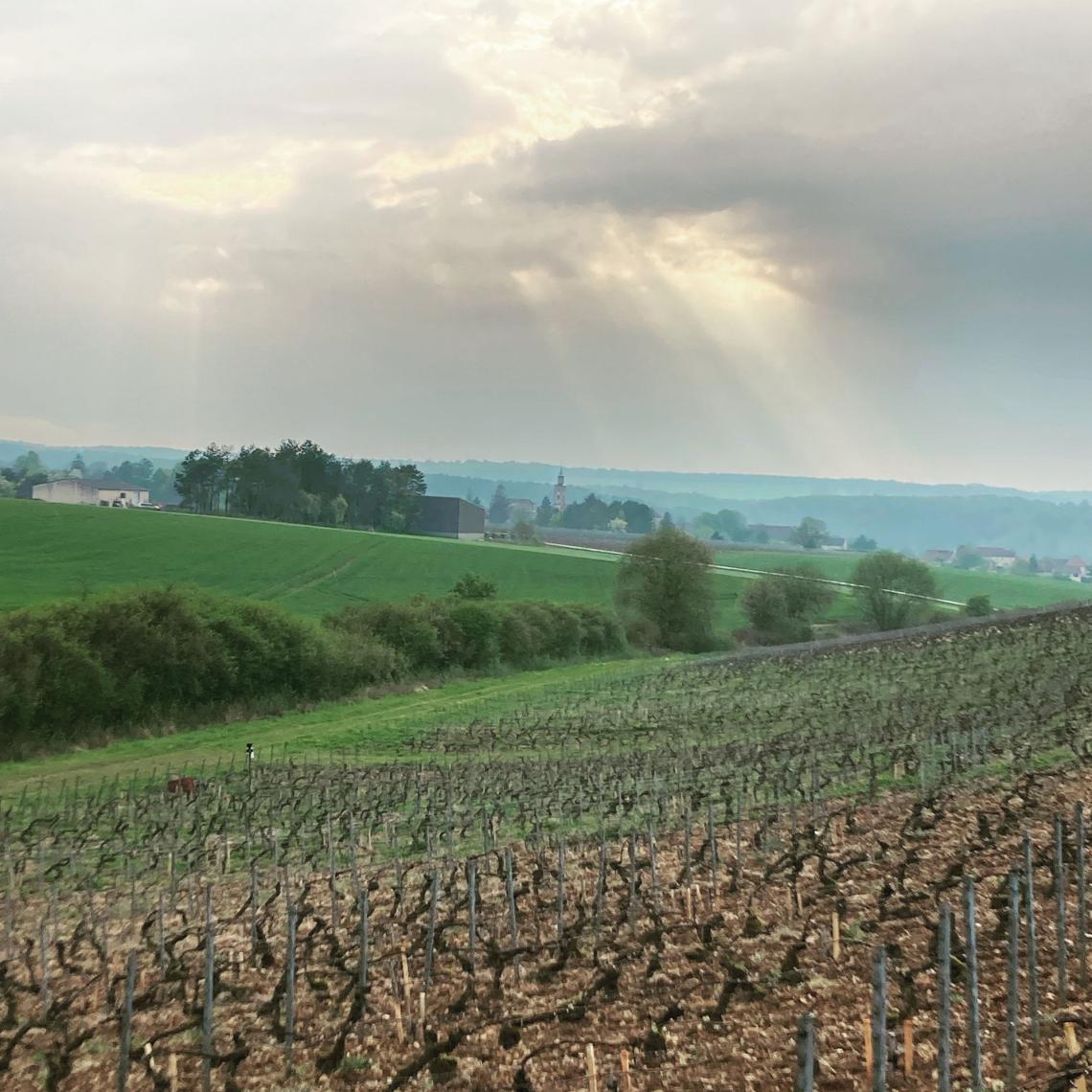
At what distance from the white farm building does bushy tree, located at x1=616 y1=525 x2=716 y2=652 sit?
73.4 metres

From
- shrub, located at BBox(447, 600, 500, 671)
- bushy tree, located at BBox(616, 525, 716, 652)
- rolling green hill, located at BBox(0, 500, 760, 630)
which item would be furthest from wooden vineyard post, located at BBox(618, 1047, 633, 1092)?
bushy tree, located at BBox(616, 525, 716, 652)

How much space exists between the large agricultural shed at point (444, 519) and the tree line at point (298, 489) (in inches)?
76.6

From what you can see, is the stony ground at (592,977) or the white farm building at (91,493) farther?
the white farm building at (91,493)

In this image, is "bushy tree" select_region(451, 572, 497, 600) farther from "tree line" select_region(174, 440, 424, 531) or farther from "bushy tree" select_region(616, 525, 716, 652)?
"tree line" select_region(174, 440, 424, 531)

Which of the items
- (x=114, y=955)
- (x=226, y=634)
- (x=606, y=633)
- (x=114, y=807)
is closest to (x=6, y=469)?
(x=606, y=633)

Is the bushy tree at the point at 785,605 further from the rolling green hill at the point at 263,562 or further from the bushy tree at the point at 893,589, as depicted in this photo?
the bushy tree at the point at 893,589

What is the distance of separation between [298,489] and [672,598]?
209 ft

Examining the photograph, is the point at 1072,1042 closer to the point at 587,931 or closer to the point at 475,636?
the point at 587,931

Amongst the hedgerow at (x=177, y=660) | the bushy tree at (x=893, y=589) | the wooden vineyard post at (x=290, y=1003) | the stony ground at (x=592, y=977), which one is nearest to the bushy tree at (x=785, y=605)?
the bushy tree at (x=893, y=589)

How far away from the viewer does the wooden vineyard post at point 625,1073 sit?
889cm

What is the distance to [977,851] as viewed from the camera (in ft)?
45.8

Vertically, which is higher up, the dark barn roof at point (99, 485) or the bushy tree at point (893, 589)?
the dark barn roof at point (99, 485)

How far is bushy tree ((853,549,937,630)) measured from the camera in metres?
94.3

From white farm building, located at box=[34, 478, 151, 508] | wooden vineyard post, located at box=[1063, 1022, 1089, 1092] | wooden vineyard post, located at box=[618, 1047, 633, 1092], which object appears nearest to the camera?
wooden vineyard post, located at box=[1063, 1022, 1089, 1092]
